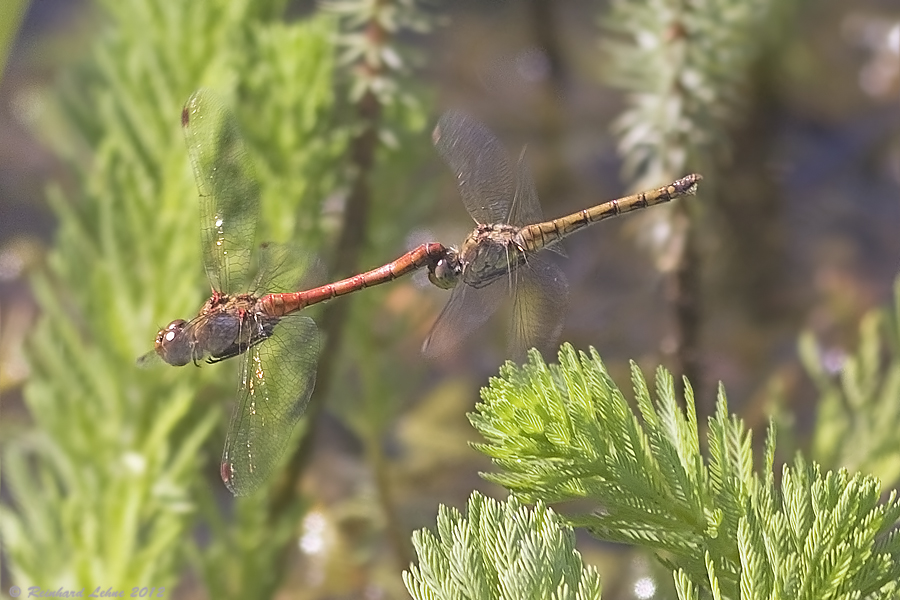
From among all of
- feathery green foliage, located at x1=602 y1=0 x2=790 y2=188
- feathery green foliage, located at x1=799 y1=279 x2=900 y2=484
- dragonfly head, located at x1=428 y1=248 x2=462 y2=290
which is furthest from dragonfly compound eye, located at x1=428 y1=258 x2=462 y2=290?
feathery green foliage, located at x1=799 y1=279 x2=900 y2=484

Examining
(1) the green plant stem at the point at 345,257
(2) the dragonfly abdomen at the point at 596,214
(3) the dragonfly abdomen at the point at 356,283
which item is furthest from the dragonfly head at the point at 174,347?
(2) the dragonfly abdomen at the point at 596,214

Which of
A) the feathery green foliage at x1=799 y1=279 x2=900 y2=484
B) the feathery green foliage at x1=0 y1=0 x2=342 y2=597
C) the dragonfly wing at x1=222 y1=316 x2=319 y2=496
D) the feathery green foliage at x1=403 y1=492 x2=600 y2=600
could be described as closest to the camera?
the feathery green foliage at x1=403 y1=492 x2=600 y2=600

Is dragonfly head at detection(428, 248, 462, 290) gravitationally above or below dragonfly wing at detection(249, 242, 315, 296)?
below

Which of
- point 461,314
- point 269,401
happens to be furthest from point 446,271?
point 269,401

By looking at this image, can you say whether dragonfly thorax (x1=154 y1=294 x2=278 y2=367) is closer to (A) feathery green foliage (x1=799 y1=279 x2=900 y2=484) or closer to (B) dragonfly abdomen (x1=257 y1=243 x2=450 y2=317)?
(B) dragonfly abdomen (x1=257 y1=243 x2=450 y2=317)

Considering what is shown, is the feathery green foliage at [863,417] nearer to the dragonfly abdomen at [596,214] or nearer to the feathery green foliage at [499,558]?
the dragonfly abdomen at [596,214]

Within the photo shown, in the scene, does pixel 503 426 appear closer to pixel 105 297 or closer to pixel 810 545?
pixel 810 545

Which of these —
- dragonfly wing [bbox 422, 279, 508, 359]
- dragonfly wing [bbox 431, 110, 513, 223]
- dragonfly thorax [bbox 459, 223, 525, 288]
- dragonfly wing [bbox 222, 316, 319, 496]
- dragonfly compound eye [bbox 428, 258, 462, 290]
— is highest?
dragonfly wing [bbox 431, 110, 513, 223]

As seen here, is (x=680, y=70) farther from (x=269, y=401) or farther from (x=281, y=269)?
(x=269, y=401)
